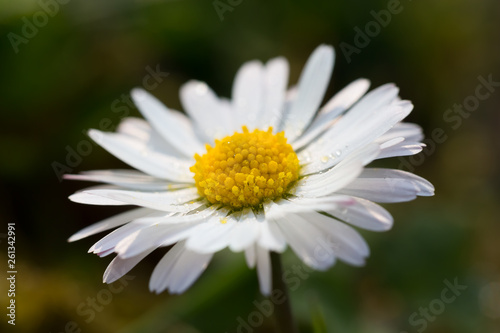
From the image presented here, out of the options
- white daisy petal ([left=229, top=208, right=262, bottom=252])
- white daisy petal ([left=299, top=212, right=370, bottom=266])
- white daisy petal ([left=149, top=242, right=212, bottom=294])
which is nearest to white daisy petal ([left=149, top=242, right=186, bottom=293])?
white daisy petal ([left=149, top=242, right=212, bottom=294])

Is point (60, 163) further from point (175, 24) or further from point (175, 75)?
point (175, 24)

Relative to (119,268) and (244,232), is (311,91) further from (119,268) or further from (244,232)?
(119,268)

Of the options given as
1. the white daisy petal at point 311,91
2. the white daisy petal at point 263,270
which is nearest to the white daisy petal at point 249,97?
the white daisy petal at point 311,91

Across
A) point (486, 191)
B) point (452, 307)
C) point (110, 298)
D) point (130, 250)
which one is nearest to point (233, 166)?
point (130, 250)

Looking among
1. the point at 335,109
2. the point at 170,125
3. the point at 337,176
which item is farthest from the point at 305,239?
the point at 170,125

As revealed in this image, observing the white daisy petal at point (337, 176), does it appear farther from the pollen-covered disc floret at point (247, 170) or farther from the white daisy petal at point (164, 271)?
the white daisy petal at point (164, 271)

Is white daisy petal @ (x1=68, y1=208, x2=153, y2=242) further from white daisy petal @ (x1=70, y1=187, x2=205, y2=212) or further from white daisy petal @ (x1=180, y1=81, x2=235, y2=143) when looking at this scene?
white daisy petal @ (x1=180, y1=81, x2=235, y2=143)
